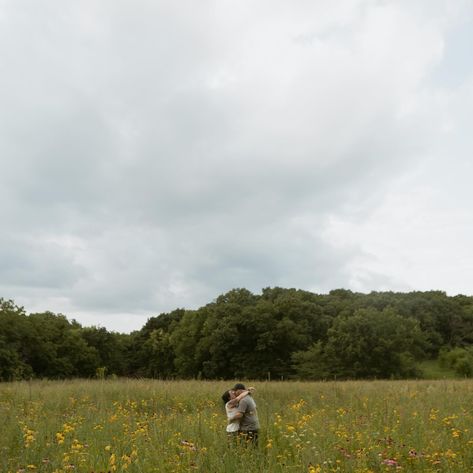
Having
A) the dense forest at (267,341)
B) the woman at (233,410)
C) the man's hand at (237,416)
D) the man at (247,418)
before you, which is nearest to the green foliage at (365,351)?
the dense forest at (267,341)

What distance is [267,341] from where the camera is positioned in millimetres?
55219

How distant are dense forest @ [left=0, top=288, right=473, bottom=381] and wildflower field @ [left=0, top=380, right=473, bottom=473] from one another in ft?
89.0

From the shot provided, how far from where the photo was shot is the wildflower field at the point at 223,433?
19.2 ft

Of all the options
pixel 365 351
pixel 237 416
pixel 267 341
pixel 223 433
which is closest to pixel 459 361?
pixel 365 351

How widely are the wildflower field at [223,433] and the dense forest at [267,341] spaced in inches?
1068

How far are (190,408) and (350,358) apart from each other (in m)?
36.0

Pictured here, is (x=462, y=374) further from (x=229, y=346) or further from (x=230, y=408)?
(x=230, y=408)

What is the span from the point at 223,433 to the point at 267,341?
47761 mm

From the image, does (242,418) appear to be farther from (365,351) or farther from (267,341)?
(267,341)

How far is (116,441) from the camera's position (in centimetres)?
707

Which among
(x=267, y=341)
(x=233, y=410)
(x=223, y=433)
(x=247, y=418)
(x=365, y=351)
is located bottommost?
(x=223, y=433)

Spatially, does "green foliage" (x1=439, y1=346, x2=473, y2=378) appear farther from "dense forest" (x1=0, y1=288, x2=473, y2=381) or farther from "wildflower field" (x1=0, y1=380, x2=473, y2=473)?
"wildflower field" (x1=0, y1=380, x2=473, y2=473)

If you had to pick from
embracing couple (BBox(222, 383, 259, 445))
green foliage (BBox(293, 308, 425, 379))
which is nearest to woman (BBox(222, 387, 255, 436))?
embracing couple (BBox(222, 383, 259, 445))

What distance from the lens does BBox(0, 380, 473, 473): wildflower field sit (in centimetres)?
586
